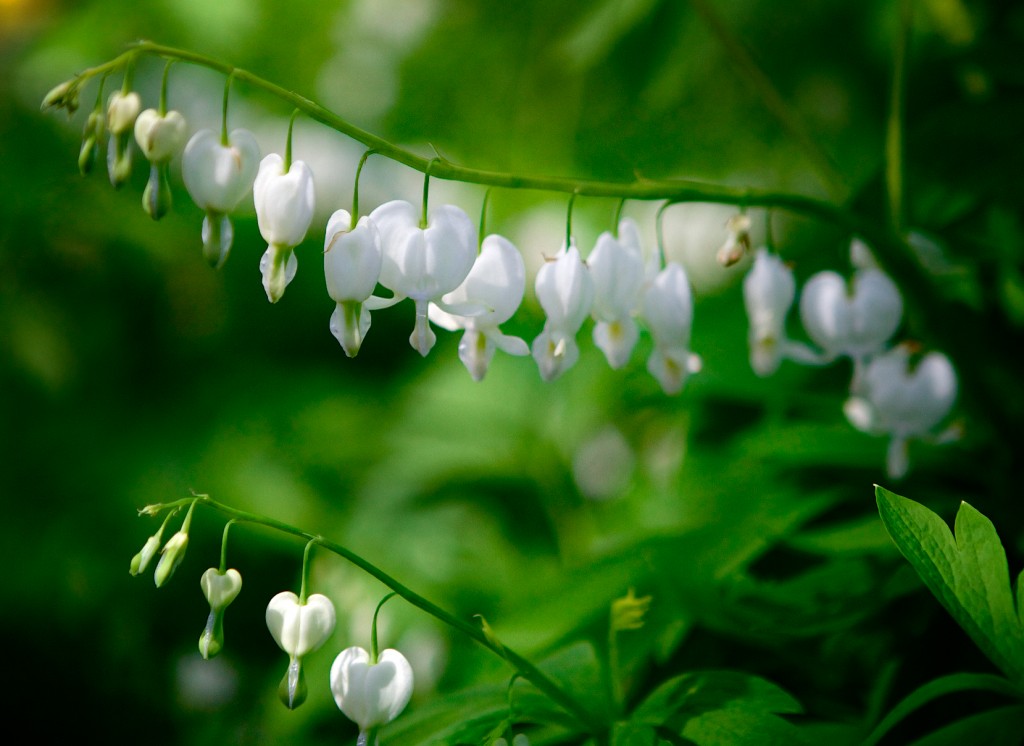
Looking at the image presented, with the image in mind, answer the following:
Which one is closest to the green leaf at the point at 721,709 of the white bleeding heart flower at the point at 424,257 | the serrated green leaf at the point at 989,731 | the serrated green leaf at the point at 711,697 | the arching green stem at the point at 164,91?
the serrated green leaf at the point at 711,697

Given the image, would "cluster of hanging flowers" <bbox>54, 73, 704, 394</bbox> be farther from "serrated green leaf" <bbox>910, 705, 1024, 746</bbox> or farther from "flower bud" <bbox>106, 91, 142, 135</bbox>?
"serrated green leaf" <bbox>910, 705, 1024, 746</bbox>

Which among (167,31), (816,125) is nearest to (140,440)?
(167,31)

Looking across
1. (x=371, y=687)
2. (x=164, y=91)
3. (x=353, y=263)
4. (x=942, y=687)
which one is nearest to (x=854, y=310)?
(x=942, y=687)

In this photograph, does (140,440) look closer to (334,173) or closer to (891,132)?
(334,173)

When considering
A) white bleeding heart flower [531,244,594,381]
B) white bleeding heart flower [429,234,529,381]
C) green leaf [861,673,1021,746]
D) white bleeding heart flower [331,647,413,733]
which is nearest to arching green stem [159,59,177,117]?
white bleeding heart flower [429,234,529,381]

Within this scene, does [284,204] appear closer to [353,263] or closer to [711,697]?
[353,263]

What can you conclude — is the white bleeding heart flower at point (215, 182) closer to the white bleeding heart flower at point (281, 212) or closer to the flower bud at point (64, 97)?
the white bleeding heart flower at point (281, 212)
